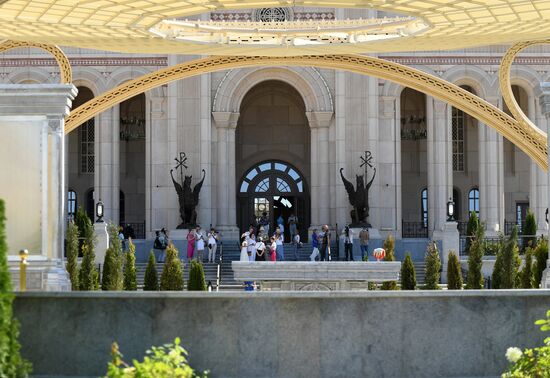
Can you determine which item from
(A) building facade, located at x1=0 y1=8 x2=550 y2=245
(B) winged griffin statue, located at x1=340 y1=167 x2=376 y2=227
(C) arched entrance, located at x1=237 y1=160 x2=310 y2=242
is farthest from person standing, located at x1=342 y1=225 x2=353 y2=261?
(C) arched entrance, located at x1=237 y1=160 x2=310 y2=242

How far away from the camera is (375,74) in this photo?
29188 millimetres

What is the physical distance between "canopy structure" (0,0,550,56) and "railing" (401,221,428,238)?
19.9 m

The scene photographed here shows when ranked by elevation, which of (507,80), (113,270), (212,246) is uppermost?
(507,80)

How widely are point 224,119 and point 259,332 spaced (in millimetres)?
31785

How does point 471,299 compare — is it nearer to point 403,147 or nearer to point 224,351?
point 224,351

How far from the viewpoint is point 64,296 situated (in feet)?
43.8

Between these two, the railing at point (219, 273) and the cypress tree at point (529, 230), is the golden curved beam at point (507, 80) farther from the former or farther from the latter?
the cypress tree at point (529, 230)

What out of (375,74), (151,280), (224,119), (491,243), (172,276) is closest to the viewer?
(375,74)

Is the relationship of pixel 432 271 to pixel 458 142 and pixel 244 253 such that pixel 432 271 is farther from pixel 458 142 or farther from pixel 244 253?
pixel 458 142

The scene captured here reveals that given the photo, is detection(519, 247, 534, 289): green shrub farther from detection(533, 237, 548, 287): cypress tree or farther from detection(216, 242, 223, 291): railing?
detection(216, 242, 223, 291): railing

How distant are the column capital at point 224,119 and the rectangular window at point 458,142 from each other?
10885 mm

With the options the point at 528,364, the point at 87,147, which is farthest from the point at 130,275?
the point at 528,364

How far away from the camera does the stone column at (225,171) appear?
44.8 metres

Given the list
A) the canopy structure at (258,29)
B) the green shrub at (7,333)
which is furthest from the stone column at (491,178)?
the green shrub at (7,333)
